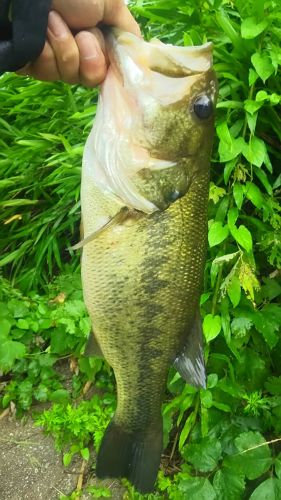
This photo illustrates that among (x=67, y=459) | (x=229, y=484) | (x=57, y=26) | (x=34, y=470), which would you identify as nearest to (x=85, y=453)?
(x=67, y=459)

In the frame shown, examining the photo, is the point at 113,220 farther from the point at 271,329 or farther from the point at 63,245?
the point at 63,245

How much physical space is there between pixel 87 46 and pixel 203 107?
14.3 inches

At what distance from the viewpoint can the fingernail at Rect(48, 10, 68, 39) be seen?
1.29 m

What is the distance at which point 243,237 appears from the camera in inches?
83.7

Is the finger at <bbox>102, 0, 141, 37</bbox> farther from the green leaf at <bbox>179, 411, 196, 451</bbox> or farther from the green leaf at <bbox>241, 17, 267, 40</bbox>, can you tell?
the green leaf at <bbox>179, 411, 196, 451</bbox>

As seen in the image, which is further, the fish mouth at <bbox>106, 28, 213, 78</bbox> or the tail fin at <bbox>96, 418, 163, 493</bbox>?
the tail fin at <bbox>96, 418, 163, 493</bbox>

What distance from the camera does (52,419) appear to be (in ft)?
8.27

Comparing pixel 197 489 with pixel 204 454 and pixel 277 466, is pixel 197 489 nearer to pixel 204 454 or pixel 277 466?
pixel 204 454

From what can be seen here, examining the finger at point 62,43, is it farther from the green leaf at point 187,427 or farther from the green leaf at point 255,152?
the green leaf at point 187,427

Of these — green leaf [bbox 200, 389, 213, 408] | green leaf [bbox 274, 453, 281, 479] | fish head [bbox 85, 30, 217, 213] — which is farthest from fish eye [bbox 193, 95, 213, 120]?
green leaf [bbox 274, 453, 281, 479]

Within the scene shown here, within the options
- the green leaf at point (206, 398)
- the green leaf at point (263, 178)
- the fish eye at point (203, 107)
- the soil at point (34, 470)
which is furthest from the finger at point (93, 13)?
the soil at point (34, 470)

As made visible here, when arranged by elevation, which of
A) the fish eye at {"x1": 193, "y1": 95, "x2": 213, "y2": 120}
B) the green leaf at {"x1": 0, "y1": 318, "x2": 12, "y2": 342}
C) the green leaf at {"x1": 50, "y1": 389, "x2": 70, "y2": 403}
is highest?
the fish eye at {"x1": 193, "y1": 95, "x2": 213, "y2": 120}

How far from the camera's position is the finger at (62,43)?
51.3 inches

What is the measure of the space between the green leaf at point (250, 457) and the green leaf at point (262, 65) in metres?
1.40
